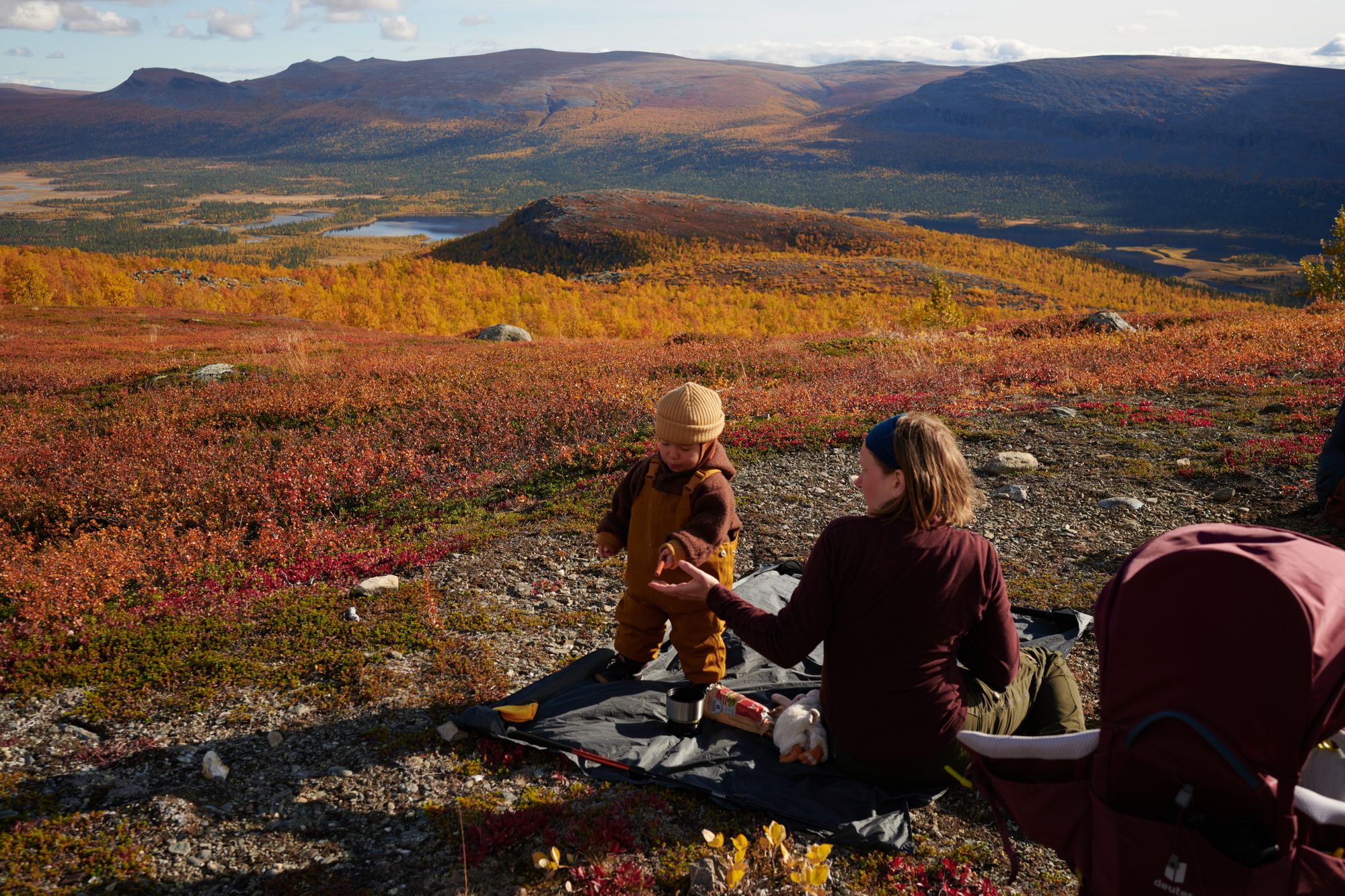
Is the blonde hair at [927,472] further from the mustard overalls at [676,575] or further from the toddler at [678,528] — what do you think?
the mustard overalls at [676,575]

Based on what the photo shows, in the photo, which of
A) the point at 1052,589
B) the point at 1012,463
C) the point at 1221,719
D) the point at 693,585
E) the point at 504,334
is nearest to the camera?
the point at 1221,719

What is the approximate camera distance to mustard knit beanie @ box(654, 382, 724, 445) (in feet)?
14.9

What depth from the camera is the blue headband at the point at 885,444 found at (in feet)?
11.7

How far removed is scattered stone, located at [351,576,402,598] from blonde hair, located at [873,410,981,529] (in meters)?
5.11

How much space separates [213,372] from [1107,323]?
2834 centimetres

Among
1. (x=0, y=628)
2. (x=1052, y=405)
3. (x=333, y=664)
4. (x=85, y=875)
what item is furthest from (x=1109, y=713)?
(x=1052, y=405)

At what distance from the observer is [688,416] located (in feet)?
14.9

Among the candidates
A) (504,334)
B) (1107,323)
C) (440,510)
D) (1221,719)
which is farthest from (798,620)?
(504,334)

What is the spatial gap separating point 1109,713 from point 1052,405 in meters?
12.7

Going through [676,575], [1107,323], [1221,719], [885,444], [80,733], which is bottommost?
[80,733]

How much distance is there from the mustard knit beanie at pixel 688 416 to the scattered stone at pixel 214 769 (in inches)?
127

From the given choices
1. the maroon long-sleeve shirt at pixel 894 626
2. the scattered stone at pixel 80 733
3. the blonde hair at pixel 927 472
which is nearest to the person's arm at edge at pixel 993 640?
the maroon long-sleeve shirt at pixel 894 626

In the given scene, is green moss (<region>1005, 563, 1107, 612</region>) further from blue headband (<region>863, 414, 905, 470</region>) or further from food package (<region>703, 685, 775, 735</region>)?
blue headband (<region>863, 414, 905, 470</region>)

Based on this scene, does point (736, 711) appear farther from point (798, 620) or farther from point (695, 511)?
point (798, 620)
